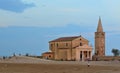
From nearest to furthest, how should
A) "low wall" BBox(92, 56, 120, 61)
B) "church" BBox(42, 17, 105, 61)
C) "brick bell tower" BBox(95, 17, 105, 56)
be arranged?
"low wall" BBox(92, 56, 120, 61)
"church" BBox(42, 17, 105, 61)
"brick bell tower" BBox(95, 17, 105, 56)

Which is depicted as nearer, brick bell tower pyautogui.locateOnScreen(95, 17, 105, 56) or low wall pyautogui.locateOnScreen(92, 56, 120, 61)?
low wall pyautogui.locateOnScreen(92, 56, 120, 61)

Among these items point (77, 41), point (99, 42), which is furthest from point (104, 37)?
Answer: point (77, 41)

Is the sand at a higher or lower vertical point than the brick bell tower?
lower

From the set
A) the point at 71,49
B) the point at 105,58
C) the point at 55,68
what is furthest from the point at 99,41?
the point at 55,68

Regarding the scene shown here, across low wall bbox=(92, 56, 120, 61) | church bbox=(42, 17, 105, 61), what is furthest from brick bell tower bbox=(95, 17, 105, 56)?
low wall bbox=(92, 56, 120, 61)

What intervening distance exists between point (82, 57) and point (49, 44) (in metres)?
15.7

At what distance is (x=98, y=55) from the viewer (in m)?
109

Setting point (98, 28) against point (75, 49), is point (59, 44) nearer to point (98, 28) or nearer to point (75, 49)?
point (75, 49)

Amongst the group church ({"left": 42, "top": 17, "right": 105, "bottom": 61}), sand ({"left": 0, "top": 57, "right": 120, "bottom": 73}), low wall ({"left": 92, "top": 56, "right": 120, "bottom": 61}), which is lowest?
sand ({"left": 0, "top": 57, "right": 120, "bottom": 73})

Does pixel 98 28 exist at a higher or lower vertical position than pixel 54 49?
higher

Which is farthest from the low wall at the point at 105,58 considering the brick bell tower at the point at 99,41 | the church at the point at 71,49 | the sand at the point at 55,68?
the sand at the point at 55,68

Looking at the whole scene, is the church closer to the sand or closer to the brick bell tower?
the brick bell tower

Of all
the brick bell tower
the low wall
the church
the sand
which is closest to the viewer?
the sand

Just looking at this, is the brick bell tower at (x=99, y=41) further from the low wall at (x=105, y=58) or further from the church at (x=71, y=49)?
the low wall at (x=105, y=58)
